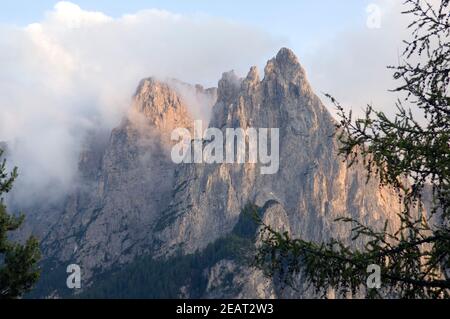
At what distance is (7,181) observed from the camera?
89.0 ft

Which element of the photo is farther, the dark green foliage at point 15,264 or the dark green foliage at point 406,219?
the dark green foliage at point 15,264

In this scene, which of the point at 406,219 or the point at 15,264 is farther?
the point at 15,264

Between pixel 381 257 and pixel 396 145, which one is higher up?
pixel 396 145

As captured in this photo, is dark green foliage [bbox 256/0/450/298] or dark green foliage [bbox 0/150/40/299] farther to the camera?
dark green foliage [bbox 0/150/40/299]

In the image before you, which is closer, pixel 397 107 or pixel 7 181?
pixel 397 107

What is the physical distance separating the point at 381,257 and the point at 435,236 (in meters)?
1.29
